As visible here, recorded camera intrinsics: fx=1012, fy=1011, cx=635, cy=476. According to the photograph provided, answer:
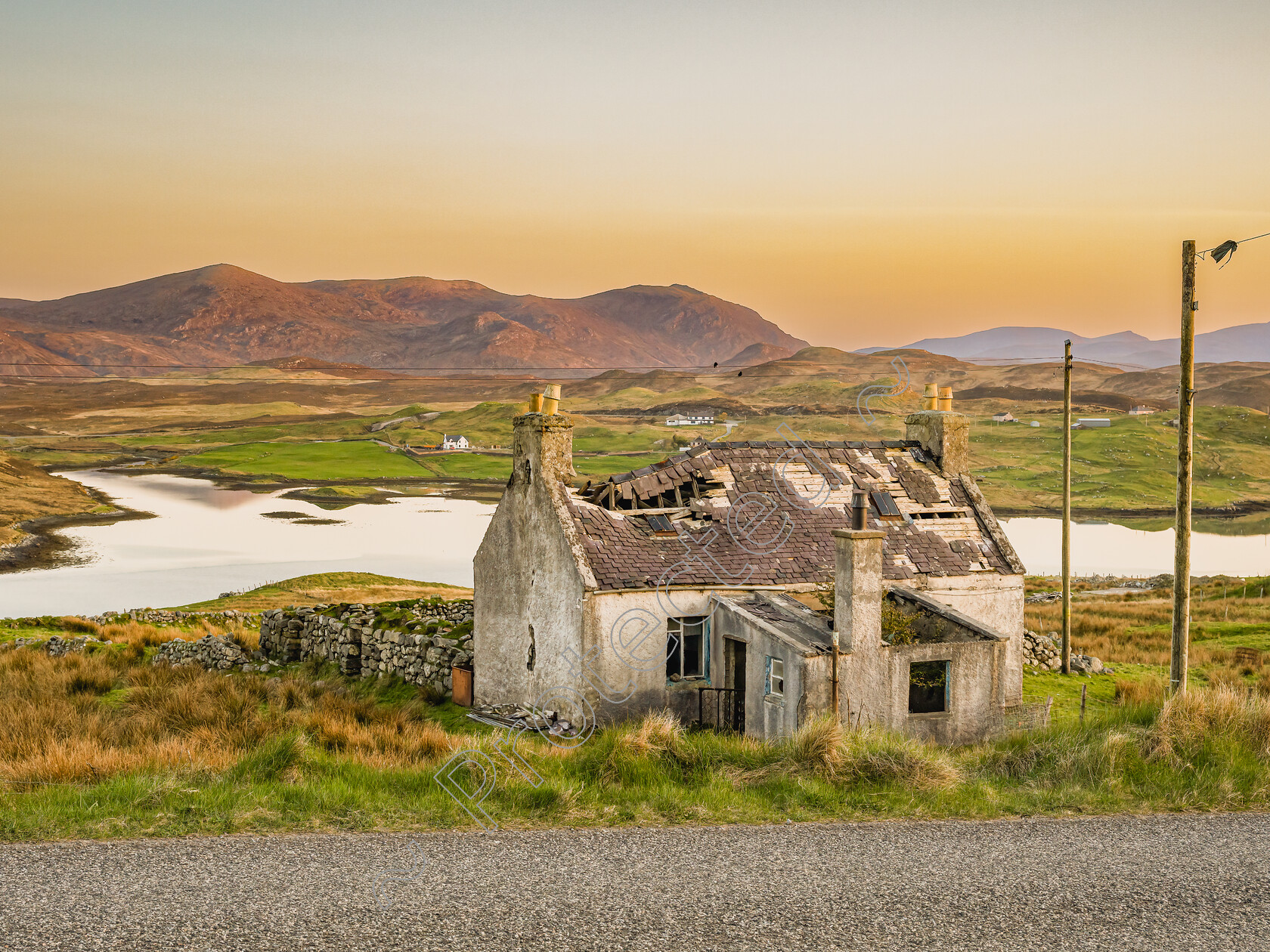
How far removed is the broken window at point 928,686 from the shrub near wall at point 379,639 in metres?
9.50

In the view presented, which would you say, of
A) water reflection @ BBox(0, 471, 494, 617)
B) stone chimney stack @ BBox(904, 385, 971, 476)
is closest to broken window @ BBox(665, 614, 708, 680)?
stone chimney stack @ BBox(904, 385, 971, 476)

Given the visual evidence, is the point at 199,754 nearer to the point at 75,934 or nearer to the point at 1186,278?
the point at 75,934

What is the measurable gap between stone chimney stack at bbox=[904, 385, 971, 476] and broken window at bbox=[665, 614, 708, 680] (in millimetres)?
7618

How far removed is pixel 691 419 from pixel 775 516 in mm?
150447

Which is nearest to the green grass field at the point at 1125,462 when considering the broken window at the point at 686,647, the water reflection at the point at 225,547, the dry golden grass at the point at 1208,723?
the water reflection at the point at 225,547

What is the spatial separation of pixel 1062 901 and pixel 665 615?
10751mm

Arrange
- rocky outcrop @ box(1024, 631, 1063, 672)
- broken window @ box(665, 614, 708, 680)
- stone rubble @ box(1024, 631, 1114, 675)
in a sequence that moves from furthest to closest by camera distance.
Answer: rocky outcrop @ box(1024, 631, 1063, 672) → stone rubble @ box(1024, 631, 1114, 675) → broken window @ box(665, 614, 708, 680)

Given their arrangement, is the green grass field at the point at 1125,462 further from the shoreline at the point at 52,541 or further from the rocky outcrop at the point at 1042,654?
the shoreline at the point at 52,541

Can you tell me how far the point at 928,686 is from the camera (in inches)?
651

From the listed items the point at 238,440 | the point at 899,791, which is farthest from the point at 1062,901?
the point at 238,440

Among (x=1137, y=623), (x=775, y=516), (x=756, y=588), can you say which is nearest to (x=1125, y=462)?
(x=1137, y=623)

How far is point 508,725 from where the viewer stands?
18.6 metres

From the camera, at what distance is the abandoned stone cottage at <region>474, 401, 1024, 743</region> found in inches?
616

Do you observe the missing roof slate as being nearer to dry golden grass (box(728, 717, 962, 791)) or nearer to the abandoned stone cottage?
the abandoned stone cottage
